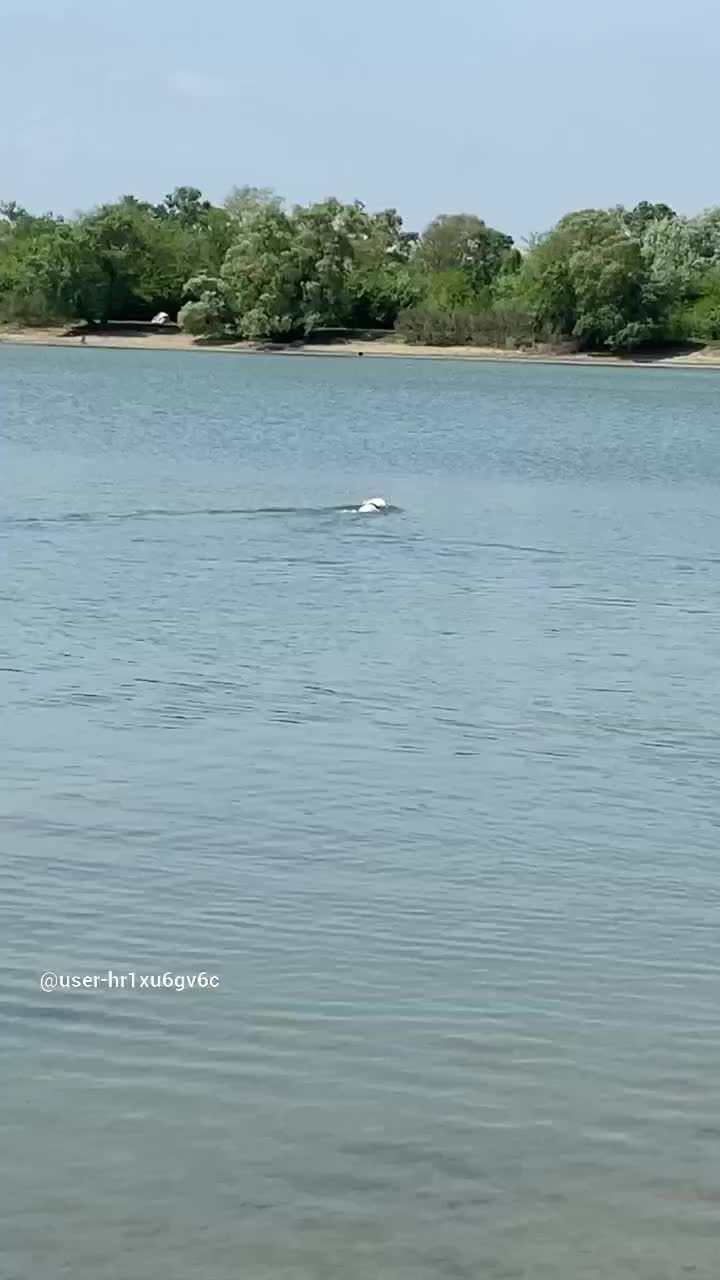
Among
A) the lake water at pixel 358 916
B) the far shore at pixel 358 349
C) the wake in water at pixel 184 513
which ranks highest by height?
the far shore at pixel 358 349

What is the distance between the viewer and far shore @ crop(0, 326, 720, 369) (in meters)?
125

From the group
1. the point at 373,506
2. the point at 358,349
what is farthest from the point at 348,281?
the point at 373,506

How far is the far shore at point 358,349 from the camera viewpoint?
12506 cm

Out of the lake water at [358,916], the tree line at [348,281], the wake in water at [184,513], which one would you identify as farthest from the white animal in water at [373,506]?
the tree line at [348,281]

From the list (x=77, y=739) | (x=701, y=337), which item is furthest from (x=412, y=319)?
(x=77, y=739)

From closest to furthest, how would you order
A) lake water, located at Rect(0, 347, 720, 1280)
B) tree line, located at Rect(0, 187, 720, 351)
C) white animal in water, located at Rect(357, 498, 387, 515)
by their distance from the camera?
lake water, located at Rect(0, 347, 720, 1280)
white animal in water, located at Rect(357, 498, 387, 515)
tree line, located at Rect(0, 187, 720, 351)

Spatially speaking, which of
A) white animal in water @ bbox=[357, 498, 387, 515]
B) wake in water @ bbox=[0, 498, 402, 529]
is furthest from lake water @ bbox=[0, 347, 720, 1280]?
white animal in water @ bbox=[357, 498, 387, 515]

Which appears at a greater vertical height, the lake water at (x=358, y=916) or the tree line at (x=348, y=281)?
the tree line at (x=348, y=281)

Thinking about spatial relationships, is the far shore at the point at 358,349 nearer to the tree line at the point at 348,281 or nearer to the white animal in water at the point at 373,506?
the tree line at the point at 348,281

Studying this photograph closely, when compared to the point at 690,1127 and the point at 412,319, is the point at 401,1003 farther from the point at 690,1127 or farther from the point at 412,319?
the point at 412,319

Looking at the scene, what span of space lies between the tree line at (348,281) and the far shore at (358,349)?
79 cm

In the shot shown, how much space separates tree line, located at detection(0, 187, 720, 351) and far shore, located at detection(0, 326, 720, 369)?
79 centimetres

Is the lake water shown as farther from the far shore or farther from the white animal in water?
the far shore

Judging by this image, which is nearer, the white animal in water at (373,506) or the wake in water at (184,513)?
the wake in water at (184,513)
